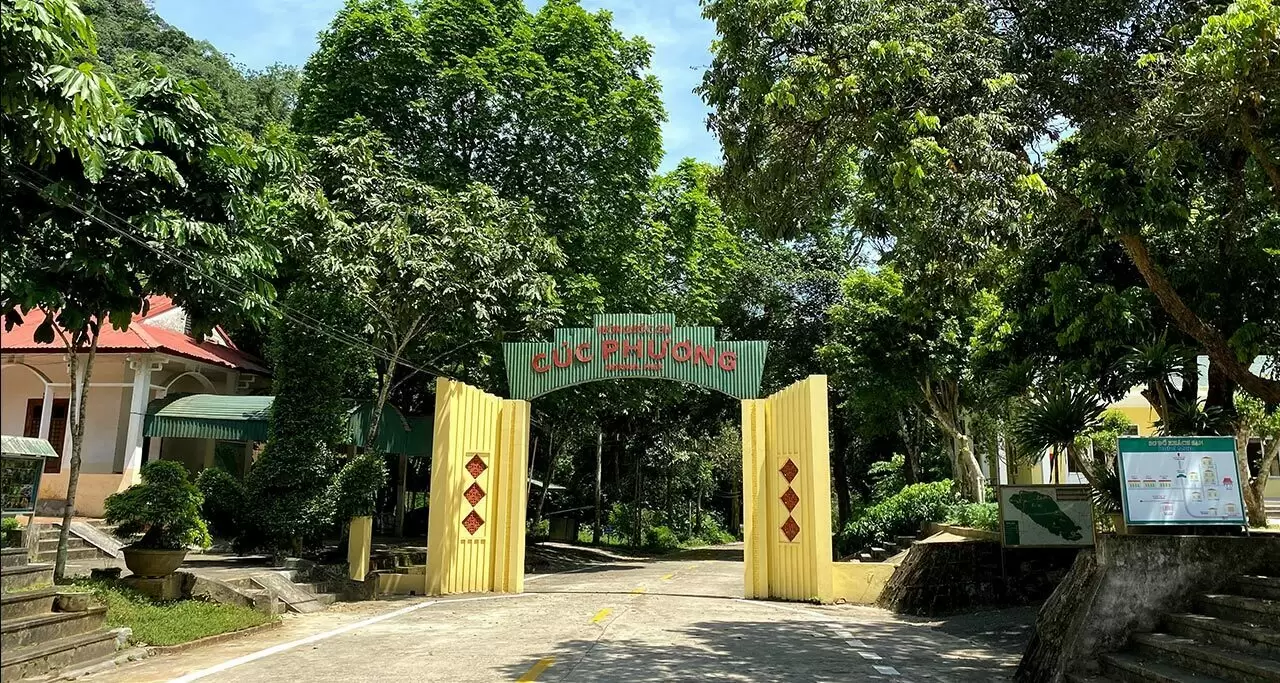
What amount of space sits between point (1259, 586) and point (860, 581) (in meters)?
7.56

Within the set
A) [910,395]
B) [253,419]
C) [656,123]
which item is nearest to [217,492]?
[253,419]

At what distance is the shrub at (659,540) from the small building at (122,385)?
57.5 feet

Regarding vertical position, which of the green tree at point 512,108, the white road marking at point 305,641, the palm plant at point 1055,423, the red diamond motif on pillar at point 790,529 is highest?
the green tree at point 512,108

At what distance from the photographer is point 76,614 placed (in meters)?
8.16

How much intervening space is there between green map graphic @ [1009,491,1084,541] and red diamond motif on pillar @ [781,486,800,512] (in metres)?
3.22

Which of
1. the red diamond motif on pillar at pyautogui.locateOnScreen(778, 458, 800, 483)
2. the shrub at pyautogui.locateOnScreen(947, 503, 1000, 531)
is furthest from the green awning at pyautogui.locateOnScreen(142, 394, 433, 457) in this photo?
the shrub at pyautogui.locateOnScreen(947, 503, 1000, 531)

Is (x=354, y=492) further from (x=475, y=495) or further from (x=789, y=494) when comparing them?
(x=789, y=494)

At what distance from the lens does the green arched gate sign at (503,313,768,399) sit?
15.4m

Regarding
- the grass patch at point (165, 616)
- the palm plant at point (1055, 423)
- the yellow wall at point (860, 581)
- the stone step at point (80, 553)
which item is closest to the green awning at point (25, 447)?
the grass patch at point (165, 616)

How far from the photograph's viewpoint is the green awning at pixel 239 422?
18016 millimetres

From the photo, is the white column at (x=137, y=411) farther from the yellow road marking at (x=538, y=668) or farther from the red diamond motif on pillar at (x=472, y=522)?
the yellow road marking at (x=538, y=668)

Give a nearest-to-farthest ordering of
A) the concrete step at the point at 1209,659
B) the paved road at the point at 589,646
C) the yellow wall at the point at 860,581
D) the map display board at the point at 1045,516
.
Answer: the concrete step at the point at 1209,659
the paved road at the point at 589,646
the map display board at the point at 1045,516
the yellow wall at the point at 860,581

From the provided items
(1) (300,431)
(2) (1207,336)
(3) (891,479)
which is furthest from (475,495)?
(3) (891,479)

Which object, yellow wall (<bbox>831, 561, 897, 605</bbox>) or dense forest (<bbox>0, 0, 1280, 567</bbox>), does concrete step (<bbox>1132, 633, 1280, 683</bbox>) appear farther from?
yellow wall (<bbox>831, 561, 897, 605</bbox>)
